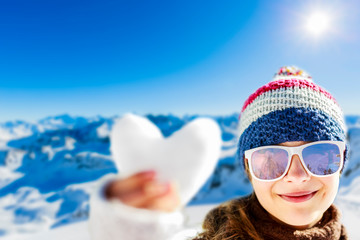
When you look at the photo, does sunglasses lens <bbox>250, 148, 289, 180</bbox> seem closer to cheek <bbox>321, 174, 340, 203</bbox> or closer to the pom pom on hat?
cheek <bbox>321, 174, 340, 203</bbox>

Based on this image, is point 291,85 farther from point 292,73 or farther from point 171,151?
point 171,151

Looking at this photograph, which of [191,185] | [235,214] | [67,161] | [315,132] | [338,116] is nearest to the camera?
[191,185]

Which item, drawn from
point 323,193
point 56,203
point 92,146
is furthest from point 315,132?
point 92,146

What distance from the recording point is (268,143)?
962 millimetres

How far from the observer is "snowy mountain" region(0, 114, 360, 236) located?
30.3ft

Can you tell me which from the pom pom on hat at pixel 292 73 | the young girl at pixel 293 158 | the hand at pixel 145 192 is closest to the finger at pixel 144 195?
the hand at pixel 145 192

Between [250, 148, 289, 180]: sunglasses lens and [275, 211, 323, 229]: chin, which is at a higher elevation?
[250, 148, 289, 180]: sunglasses lens

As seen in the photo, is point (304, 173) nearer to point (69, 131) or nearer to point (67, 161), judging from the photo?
point (67, 161)

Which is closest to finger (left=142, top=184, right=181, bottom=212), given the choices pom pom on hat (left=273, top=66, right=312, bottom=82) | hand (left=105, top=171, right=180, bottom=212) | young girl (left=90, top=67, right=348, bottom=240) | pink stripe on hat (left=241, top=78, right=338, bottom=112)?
hand (left=105, top=171, right=180, bottom=212)

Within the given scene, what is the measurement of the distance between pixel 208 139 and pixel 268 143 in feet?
2.26

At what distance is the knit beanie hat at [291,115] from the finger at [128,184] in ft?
2.51

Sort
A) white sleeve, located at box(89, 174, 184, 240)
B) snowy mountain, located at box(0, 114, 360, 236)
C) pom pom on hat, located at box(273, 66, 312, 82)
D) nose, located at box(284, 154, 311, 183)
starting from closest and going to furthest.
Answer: white sleeve, located at box(89, 174, 184, 240)
nose, located at box(284, 154, 311, 183)
pom pom on hat, located at box(273, 66, 312, 82)
snowy mountain, located at box(0, 114, 360, 236)

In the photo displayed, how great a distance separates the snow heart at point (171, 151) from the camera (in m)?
0.35

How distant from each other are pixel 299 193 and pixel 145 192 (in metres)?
0.89
